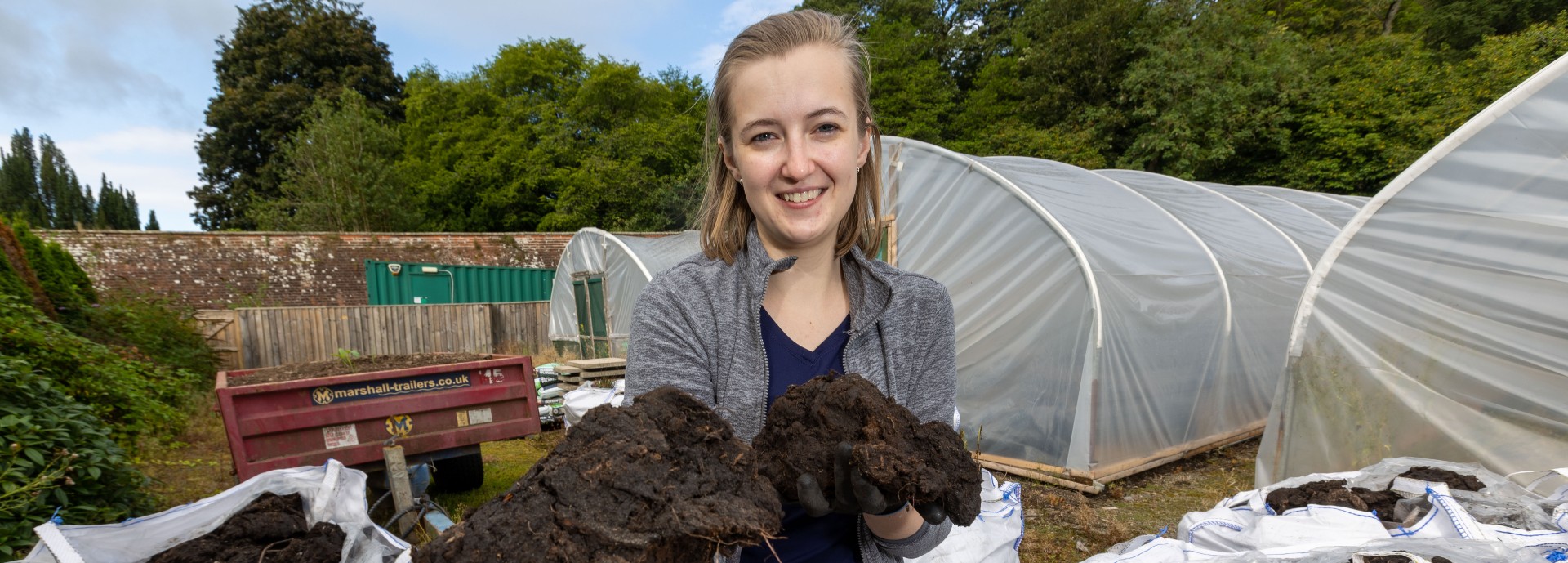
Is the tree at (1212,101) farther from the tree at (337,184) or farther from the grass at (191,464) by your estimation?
the tree at (337,184)

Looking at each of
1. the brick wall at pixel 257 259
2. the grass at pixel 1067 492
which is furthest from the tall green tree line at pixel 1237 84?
the grass at pixel 1067 492

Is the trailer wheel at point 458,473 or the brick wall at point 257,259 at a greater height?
the brick wall at point 257,259

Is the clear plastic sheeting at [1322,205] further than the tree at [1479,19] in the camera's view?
No

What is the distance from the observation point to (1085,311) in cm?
605

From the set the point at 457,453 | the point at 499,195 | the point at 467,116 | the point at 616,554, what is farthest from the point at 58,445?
the point at 467,116

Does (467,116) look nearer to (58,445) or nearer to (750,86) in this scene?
(58,445)

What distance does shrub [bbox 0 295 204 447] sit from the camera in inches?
145

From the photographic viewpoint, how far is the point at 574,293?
44.2 feet

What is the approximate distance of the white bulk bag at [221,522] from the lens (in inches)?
111

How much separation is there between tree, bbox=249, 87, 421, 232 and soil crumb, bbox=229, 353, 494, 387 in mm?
24555

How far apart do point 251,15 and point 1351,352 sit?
147 ft


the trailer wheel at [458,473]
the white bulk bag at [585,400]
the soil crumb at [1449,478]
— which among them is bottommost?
the trailer wheel at [458,473]

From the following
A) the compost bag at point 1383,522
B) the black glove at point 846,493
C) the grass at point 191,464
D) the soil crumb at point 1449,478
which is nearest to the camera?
the black glove at point 846,493

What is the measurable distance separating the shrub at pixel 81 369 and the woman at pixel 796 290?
386cm
